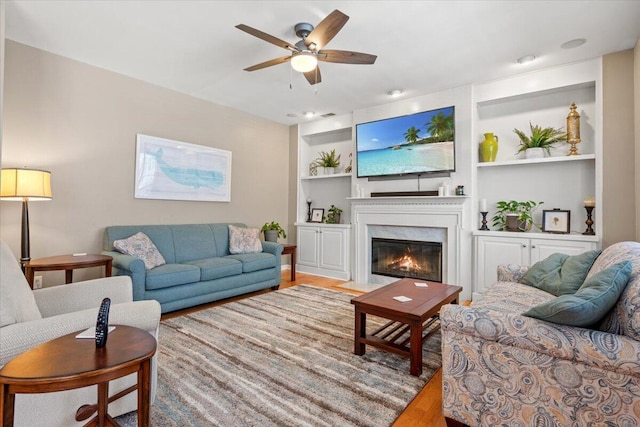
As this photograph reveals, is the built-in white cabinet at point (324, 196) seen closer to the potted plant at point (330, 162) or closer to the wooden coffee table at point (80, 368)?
the potted plant at point (330, 162)

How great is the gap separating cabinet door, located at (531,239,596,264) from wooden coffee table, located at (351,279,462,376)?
131cm

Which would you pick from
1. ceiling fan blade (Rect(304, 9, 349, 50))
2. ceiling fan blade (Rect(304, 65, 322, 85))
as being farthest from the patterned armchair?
ceiling fan blade (Rect(304, 65, 322, 85))

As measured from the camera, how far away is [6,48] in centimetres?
294

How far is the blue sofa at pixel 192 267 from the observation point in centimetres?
309

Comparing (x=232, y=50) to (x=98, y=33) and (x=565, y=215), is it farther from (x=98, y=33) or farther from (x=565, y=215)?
(x=565, y=215)

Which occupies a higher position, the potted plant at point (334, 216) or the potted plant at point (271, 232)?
the potted plant at point (334, 216)

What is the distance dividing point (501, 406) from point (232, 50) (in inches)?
136

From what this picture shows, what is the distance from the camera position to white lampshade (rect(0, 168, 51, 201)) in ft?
8.59

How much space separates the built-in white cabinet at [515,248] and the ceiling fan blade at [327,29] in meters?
2.85

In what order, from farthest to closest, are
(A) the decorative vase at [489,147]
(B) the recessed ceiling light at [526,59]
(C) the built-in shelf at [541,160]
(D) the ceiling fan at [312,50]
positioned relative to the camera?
1. (A) the decorative vase at [489,147]
2. (C) the built-in shelf at [541,160]
3. (B) the recessed ceiling light at [526,59]
4. (D) the ceiling fan at [312,50]

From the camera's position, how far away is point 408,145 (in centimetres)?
438

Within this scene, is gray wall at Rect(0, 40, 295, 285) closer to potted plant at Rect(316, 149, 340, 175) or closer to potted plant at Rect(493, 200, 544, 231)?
potted plant at Rect(316, 149, 340, 175)

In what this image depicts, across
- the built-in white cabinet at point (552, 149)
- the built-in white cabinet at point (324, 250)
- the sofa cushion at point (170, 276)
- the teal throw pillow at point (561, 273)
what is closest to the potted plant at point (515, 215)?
the built-in white cabinet at point (552, 149)

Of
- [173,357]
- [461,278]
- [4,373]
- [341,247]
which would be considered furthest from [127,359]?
[341,247]
